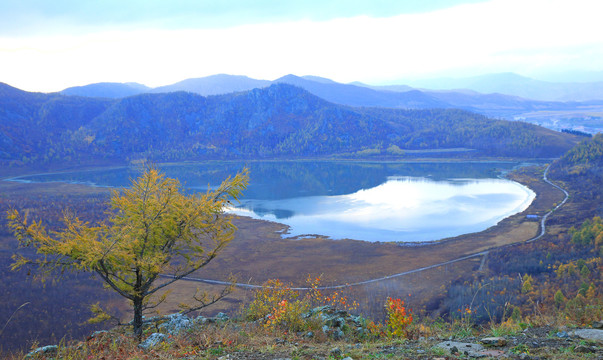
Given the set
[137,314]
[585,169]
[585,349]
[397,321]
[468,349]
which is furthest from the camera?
[585,169]

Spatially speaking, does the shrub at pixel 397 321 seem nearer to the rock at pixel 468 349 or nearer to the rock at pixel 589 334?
the rock at pixel 468 349

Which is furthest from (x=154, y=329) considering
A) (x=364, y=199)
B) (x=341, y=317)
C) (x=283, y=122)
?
(x=283, y=122)

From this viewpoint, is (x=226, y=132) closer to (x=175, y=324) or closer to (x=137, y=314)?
(x=175, y=324)

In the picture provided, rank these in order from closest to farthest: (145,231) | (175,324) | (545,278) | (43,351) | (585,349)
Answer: (585,349) → (43,351) → (145,231) → (175,324) → (545,278)

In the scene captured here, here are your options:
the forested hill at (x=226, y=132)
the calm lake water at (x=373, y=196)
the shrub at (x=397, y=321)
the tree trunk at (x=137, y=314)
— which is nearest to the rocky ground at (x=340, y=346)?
the shrub at (x=397, y=321)

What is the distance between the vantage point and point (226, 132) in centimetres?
18512

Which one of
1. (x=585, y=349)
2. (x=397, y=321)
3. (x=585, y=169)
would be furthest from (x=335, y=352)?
(x=585, y=169)

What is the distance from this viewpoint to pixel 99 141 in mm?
160625

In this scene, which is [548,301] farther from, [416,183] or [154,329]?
[416,183]

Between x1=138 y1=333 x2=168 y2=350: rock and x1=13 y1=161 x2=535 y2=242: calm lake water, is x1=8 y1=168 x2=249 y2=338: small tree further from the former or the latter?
x1=13 y1=161 x2=535 y2=242: calm lake water

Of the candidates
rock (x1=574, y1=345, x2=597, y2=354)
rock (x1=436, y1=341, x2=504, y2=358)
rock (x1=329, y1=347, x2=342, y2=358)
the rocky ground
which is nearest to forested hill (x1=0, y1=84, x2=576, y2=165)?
the rocky ground

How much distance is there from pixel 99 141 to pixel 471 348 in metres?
177

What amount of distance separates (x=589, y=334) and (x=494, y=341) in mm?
1580

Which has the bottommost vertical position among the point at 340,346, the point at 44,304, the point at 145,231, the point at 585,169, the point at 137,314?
the point at 44,304
